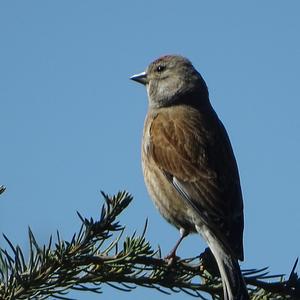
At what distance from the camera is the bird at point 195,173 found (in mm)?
3812

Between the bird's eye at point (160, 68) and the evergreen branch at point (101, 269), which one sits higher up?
the bird's eye at point (160, 68)

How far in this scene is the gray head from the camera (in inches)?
218

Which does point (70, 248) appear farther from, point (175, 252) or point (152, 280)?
point (175, 252)

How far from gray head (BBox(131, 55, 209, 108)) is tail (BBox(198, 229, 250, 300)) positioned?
1.76 m

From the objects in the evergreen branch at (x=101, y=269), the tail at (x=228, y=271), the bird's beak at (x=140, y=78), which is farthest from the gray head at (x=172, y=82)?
the evergreen branch at (x=101, y=269)

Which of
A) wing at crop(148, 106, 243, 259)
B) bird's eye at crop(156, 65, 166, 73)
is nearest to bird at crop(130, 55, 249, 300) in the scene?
wing at crop(148, 106, 243, 259)

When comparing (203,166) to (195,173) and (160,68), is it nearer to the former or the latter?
(195,173)

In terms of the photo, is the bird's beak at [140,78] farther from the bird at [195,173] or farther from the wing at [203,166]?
the wing at [203,166]

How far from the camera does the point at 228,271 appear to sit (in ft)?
10.4

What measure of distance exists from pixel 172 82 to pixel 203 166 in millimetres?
1463

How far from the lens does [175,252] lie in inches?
136

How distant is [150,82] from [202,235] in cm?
209

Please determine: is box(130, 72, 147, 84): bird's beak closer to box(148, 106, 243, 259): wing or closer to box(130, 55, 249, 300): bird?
box(130, 55, 249, 300): bird

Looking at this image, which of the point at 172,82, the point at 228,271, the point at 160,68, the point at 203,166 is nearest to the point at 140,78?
the point at 160,68
